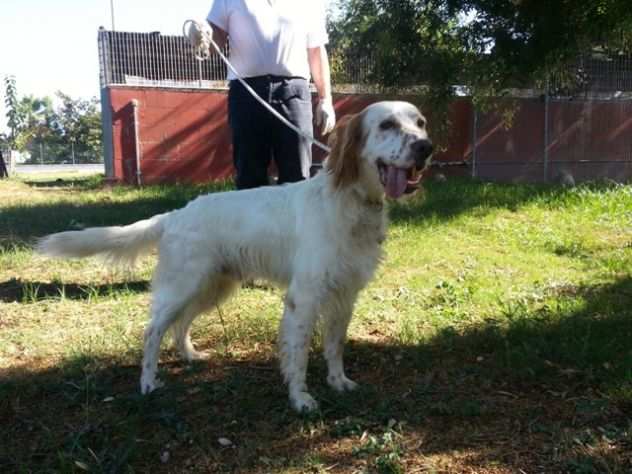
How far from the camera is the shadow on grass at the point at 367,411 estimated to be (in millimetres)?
2217

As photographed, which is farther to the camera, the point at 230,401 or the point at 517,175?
the point at 517,175

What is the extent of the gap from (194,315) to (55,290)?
5.03 ft

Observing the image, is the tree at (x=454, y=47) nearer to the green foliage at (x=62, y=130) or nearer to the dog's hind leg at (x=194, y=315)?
the dog's hind leg at (x=194, y=315)

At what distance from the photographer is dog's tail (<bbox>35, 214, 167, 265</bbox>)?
3.12 m

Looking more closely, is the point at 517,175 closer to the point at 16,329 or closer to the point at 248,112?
the point at 248,112

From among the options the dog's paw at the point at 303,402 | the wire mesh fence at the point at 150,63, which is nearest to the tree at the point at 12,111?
the wire mesh fence at the point at 150,63

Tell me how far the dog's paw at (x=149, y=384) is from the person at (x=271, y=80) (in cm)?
147

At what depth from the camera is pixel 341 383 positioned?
114 inches

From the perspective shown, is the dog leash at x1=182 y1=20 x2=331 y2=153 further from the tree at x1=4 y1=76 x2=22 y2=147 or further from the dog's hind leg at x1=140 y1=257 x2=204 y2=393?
the tree at x1=4 y1=76 x2=22 y2=147

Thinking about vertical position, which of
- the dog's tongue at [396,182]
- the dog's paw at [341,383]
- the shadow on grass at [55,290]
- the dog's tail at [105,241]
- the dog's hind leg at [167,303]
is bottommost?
the dog's paw at [341,383]

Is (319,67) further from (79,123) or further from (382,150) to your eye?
(79,123)

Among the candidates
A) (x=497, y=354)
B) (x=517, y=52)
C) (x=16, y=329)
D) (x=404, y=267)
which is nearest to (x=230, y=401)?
(x=497, y=354)

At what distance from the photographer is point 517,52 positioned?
6.95 meters

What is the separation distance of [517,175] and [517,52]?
7085 mm
